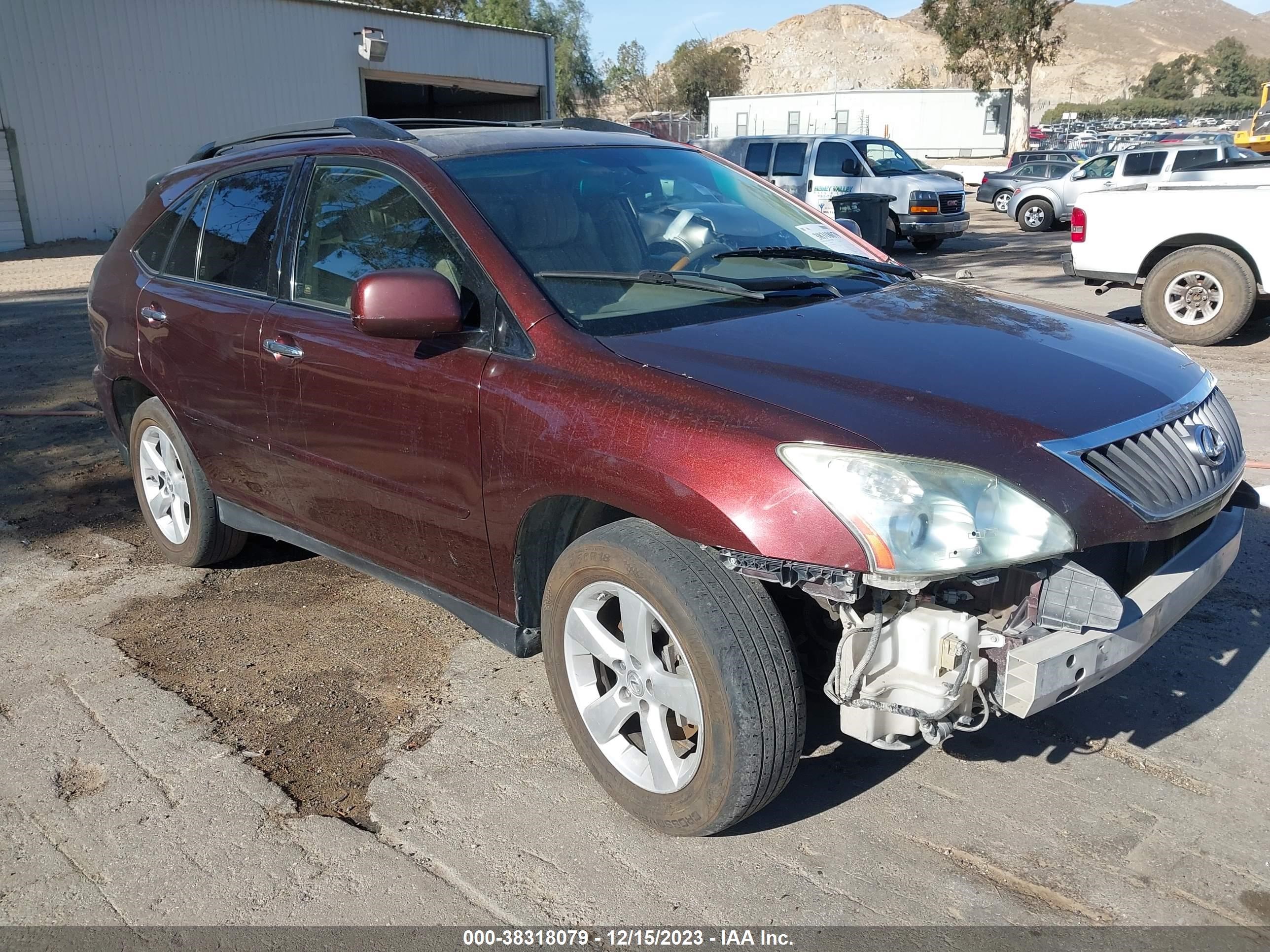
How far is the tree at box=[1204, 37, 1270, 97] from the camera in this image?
93.4 m

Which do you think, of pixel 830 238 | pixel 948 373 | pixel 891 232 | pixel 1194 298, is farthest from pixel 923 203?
pixel 948 373

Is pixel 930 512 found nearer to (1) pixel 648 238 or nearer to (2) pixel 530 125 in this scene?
(1) pixel 648 238

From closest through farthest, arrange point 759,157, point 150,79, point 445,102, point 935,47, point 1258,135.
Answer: point 759,157 → point 1258,135 → point 150,79 → point 445,102 → point 935,47

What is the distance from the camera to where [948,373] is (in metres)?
2.85

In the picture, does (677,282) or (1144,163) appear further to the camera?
(1144,163)

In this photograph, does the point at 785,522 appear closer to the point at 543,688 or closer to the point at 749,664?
the point at 749,664

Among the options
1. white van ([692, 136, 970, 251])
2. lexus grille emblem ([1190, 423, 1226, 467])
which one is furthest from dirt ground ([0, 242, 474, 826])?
white van ([692, 136, 970, 251])

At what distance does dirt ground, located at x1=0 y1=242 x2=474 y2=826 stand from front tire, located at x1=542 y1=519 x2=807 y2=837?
0.74 metres

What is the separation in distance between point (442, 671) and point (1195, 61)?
116 meters

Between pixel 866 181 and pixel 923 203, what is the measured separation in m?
1.06

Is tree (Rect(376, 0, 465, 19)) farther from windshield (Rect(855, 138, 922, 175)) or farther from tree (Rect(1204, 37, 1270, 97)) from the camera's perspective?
tree (Rect(1204, 37, 1270, 97))

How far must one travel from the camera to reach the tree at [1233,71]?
9338cm

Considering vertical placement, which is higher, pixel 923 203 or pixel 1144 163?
pixel 1144 163

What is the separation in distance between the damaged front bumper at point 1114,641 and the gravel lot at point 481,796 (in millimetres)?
538
